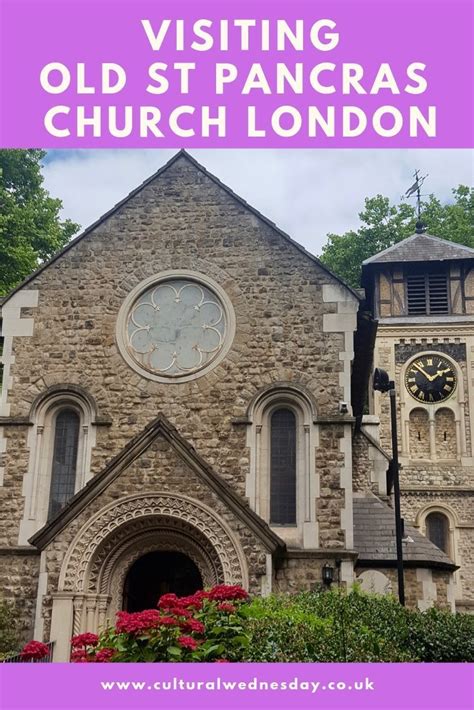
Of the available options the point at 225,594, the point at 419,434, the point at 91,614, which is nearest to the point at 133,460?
the point at 91,614

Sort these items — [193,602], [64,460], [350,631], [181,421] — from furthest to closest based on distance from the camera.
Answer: [64,460] < [181,421] < [193,602] < [350,631]

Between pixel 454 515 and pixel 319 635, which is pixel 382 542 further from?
pixel 454 515

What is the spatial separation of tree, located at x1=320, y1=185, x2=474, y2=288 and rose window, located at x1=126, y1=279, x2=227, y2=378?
3372 centimetres

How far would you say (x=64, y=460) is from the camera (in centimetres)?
1766

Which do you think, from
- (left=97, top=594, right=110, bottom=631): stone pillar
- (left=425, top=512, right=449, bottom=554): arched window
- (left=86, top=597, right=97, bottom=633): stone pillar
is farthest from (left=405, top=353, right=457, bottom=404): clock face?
(left=86, top=597, right=97, bottom=633): stone pillar

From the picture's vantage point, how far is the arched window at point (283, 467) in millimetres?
17000

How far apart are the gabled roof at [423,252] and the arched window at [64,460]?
30.3m

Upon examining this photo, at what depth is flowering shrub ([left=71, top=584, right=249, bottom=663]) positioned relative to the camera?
10.4 metres

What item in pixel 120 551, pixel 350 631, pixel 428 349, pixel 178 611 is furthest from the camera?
pixel 428 349

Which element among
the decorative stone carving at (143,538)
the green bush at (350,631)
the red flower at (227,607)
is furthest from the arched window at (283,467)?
the red flower at (227,607)

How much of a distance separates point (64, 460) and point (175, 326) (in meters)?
3.51

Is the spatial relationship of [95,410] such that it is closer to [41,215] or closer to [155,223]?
[155,223]

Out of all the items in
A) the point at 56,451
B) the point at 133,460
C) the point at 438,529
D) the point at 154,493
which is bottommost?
the point at 154,493

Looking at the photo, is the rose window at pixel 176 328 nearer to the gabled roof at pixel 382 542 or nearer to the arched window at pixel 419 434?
the gabled roof at pixel 382 542
